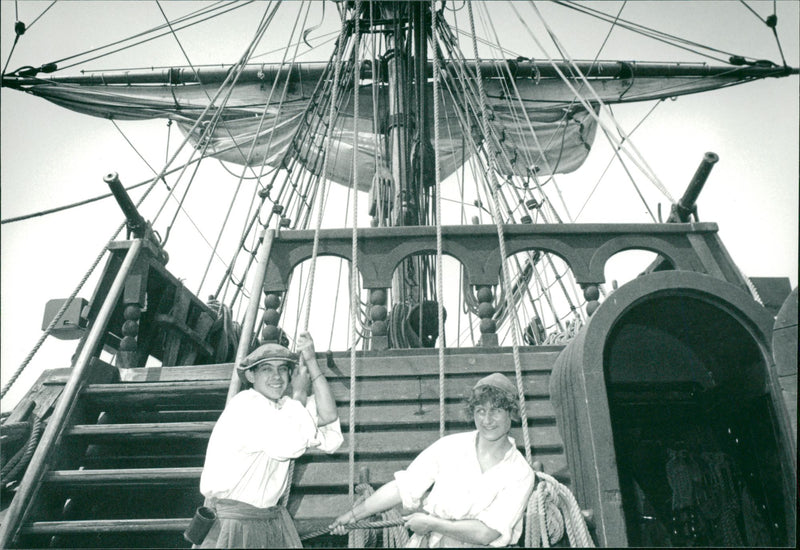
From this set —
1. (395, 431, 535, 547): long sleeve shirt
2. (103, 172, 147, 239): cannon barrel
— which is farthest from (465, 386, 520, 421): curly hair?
(103, 172, 147, 239): cannon barrel

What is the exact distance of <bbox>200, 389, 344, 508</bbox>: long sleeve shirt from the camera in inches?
90.4

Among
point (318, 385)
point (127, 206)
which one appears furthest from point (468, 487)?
point (127, 206)

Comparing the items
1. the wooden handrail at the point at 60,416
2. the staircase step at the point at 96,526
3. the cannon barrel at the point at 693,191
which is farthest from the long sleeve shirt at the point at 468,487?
the cannon barrel at the point at 693,191

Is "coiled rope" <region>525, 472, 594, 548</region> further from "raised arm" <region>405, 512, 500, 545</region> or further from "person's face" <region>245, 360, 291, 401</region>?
"person's face" <region>245, 360, 291, 401</region>

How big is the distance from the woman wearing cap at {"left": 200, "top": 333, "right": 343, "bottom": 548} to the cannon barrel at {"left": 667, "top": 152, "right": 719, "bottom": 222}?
9.51 ft

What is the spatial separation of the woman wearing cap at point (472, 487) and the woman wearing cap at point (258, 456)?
0.28m

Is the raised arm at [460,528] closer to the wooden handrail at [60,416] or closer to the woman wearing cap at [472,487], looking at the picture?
the woman wearing cap at [472,487]

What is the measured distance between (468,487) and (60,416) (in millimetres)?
2316

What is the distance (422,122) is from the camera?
23.5ft

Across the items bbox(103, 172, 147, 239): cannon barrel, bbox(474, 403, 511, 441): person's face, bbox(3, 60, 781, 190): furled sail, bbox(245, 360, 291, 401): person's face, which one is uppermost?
bbox(3, 60, 781, 190): furled sail

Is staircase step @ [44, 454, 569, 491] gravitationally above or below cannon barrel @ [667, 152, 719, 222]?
below

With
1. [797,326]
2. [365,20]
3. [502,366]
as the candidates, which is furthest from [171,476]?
[365,20]

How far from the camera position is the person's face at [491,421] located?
Result: 235 cm

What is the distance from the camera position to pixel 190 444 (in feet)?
12.3
